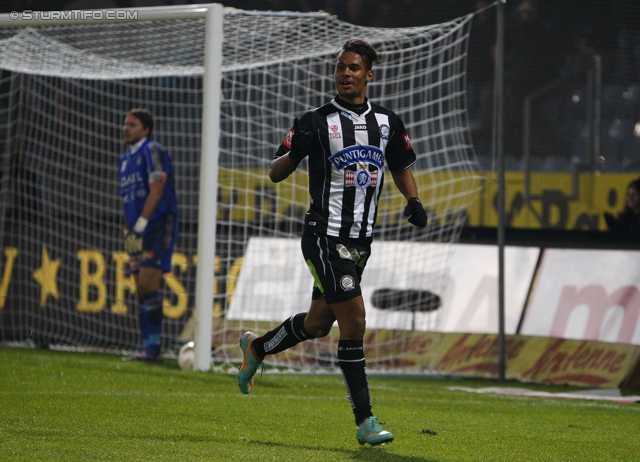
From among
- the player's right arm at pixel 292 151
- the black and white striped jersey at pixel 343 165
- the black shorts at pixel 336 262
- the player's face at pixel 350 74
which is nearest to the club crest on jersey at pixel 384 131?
the black and white striped jersey at pixel 343 165

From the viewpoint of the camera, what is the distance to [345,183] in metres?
4.50

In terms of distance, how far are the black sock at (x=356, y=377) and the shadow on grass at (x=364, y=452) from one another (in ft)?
0.48

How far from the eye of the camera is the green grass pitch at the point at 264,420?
3.99m

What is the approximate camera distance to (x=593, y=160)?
11609 millimetres

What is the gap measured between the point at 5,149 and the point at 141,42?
224cm

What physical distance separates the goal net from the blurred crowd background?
1705 mm

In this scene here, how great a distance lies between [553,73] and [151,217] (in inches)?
261

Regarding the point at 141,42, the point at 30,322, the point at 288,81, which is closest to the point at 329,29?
the point at 288,81

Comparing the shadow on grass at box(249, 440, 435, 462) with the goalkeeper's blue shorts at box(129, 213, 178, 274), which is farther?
the goalkeeper's blue shorts at box(129, 213, 178, 274)

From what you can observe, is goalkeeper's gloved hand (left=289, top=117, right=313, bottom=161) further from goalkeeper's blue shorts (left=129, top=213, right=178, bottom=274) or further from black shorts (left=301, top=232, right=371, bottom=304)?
goalkeeper's blue shorts (left=129, top=213, right=178, bottom=274)

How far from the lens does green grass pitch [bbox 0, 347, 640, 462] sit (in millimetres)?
3992

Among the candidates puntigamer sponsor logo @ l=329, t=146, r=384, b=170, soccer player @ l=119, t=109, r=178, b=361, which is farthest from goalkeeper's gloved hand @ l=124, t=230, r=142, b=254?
puntigamer sponsor logo @ l=329, t=146, r=384, b=170

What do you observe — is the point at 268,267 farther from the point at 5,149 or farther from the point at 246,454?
the point at 246,454

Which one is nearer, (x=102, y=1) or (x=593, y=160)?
(x=593, y=160)
